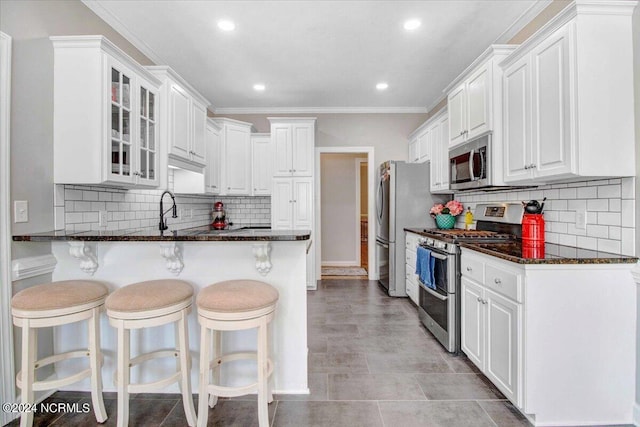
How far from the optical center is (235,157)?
15.2 ft

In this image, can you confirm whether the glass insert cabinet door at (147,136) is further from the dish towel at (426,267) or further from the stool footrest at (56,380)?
the dish towel at (426,267)

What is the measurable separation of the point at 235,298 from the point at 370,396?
3.79 feet

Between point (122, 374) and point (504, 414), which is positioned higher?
point (122, 374)

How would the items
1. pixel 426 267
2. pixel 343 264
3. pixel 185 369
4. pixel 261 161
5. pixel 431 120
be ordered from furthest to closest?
pixel 343 264, pixel 261 161, pixel 431 120, pixel 426 267, pixel 185 369

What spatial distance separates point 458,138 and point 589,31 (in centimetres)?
139

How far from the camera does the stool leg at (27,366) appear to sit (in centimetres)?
161

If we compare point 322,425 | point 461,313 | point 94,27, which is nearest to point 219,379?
point 322,425

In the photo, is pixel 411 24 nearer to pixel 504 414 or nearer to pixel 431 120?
pixel 431 120

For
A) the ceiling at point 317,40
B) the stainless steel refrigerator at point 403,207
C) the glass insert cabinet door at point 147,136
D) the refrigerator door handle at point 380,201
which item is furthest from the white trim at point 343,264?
the glass insert cabinet door at point 147,136

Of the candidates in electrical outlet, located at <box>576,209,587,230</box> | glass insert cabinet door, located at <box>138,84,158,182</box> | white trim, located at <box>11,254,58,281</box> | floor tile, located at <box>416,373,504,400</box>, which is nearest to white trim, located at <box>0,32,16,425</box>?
white trim, located at <box>11,254,58,281</box>

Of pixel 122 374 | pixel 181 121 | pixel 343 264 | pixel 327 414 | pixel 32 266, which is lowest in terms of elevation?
pixel 327 414

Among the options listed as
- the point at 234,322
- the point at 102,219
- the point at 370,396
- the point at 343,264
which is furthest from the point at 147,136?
the point at 343,264

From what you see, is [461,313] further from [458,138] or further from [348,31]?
[348,31]

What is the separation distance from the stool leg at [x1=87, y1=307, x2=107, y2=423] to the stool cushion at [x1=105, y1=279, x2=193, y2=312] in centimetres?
27
